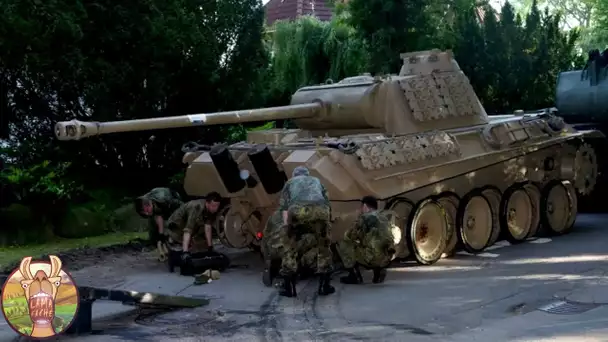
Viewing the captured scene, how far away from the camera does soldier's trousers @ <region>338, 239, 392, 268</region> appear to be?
33.0 feet

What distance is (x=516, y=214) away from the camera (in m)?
13.3

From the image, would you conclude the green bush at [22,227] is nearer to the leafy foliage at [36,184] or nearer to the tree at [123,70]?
the leafy foliage at [36,184]

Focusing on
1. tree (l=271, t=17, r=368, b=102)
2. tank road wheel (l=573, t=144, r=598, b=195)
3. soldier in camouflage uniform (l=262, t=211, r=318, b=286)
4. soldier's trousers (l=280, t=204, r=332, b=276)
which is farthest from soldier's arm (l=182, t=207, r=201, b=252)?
tree (l=271, t=17, r=368, b=102)

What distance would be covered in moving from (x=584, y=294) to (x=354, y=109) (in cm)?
453

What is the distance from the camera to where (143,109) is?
15219mm

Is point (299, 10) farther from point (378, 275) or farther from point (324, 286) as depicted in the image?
point (324, 286)

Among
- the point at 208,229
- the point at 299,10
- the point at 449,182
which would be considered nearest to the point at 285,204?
the point at 208,229

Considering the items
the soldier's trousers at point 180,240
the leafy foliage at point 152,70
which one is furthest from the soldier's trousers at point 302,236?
the leafy foliage at point 152,70

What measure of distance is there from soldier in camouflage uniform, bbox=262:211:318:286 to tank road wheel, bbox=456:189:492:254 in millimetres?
3236

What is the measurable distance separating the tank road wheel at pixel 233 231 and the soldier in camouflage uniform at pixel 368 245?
7.58 feet

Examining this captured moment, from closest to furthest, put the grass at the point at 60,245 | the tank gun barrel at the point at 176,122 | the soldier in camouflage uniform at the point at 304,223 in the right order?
the soldier in camouflage uniform at the point at 304,223 < the tank gun barrel at the point at 176,122 < the grass at the point at 60,245

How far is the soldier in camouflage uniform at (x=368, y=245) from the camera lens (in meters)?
10.0

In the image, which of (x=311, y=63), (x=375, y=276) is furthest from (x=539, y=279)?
(x=311, y=63)

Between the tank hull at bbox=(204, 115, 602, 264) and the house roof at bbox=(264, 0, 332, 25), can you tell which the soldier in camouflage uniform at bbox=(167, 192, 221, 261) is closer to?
the tank hull at bbox=(204, 115, 602, 264)
